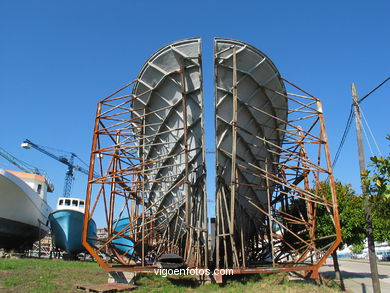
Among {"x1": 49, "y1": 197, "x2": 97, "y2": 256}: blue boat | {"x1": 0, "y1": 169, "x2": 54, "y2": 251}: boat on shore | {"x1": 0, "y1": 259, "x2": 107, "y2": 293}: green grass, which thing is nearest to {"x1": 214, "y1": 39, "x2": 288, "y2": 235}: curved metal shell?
{"x1": 0, "y1": 259, "x2": 107, "y2": 293}: green grass

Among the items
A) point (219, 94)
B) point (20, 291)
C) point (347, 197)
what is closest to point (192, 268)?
point (20, 291)

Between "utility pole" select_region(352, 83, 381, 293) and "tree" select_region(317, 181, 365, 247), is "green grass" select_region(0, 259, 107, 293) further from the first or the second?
"tree" select_region(317, 181, 365, 247)

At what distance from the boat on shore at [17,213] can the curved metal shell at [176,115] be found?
14.6 metres

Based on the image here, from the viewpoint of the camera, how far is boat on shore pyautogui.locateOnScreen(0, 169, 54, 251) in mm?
23172

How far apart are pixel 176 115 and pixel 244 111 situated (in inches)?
107

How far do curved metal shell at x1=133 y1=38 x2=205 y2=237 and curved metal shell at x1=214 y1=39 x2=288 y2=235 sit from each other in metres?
0.81

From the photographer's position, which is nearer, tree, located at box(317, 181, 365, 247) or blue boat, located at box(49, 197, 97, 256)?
tree, located at box(317, 181, 365, 247)

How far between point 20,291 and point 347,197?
14640 mm

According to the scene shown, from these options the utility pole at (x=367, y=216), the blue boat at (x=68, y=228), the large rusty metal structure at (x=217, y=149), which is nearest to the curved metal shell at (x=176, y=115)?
the large rusty metal structure at (x=217, y=149)

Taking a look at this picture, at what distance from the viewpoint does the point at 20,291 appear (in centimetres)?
908

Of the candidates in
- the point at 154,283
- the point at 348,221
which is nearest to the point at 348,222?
the point at 348,221

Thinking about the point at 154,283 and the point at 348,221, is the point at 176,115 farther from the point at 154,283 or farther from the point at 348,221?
the point at 348,221

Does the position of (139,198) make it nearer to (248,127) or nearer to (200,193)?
(200,193)

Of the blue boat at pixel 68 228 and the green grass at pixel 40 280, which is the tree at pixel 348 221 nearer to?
the green grass at pixel 40 280
